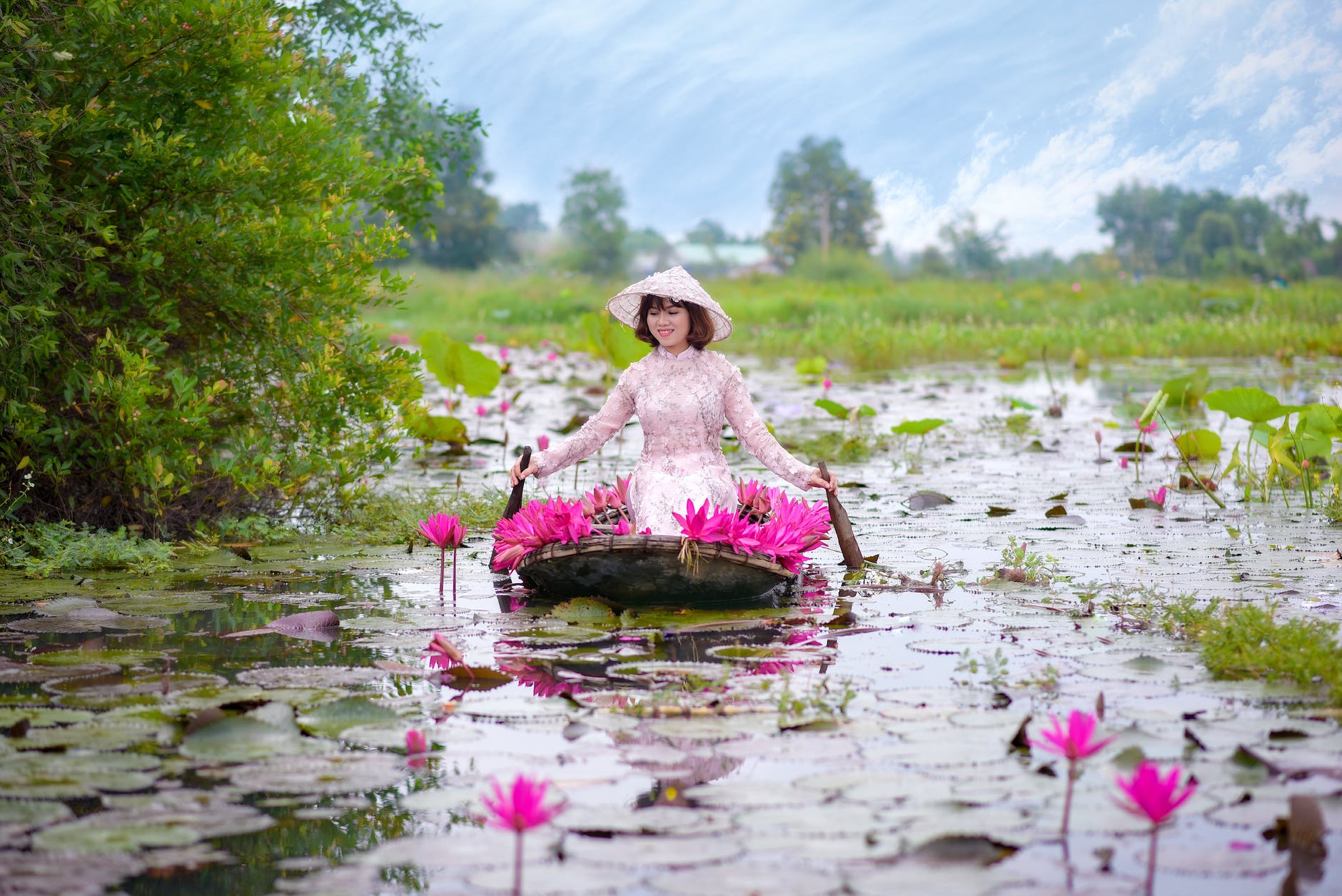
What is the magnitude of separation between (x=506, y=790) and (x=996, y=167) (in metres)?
7.14

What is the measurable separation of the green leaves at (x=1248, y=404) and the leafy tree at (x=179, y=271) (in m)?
4.15

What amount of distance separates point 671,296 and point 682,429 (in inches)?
21.1

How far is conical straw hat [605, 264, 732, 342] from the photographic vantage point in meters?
4.91

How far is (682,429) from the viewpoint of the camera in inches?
200

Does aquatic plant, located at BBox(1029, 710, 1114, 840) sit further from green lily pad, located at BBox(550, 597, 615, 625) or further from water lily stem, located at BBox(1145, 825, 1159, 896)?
green lily pad, located at BBox(550, 597, 615, 625)

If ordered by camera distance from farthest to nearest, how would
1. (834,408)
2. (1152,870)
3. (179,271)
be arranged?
Result: (834,408)
(179,271)
(1152,870)

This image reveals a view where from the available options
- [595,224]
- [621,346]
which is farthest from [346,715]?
[595,224]

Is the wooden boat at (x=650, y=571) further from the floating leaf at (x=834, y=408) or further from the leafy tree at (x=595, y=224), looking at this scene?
the leafy tree at (x=595, y=224)

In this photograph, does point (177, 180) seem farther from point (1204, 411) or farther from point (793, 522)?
point (1204, 411)

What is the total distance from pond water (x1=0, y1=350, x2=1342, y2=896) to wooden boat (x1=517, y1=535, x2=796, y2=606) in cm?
Answer: 9

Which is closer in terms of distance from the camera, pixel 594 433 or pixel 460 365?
pixel 594 433

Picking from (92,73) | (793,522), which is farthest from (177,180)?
(793,522)

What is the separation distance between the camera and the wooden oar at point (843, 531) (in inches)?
192

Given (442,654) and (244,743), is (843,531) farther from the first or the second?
(244,743)
